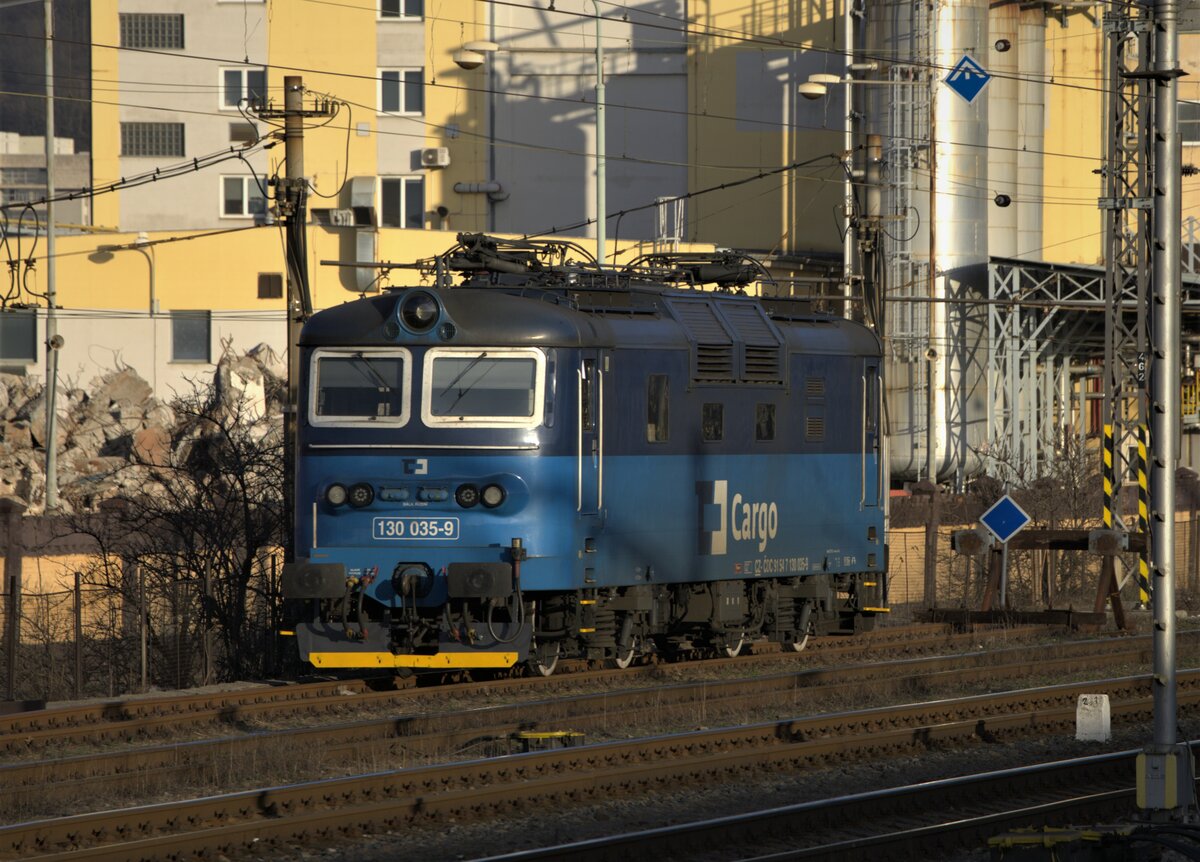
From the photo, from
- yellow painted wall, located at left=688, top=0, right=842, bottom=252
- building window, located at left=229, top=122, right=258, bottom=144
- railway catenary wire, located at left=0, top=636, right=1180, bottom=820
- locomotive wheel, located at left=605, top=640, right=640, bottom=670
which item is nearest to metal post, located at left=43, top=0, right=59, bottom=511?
building window, located at left=229, top=122, right=258, bottom=144

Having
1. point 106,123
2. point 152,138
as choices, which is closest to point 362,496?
point 152,138

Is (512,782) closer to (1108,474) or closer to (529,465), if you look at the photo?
(529,465)

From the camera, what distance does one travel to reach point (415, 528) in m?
16.5

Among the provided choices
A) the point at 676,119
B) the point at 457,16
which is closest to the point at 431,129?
the point at 457,16

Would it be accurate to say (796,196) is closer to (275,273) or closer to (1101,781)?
(275,273)

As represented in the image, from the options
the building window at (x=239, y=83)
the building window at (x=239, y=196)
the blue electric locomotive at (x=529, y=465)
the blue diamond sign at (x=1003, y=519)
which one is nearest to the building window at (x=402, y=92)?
the building window at (x=239, y=83)

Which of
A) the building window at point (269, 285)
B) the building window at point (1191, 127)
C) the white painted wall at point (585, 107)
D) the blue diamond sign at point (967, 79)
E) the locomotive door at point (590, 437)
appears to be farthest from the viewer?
the white painted wall at point (585, 107)

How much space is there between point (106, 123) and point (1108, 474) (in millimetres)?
36269

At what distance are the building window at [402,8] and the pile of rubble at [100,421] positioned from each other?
41.1 feet

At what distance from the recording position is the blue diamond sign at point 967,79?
4312 centimetres

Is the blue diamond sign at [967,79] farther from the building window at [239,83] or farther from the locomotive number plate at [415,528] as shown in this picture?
the locomotive number plate at [415,528]

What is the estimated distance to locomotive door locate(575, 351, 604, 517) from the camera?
16734 millimetres

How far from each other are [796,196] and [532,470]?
35.1 m

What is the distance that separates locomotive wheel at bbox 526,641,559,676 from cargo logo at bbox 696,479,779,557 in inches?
70.0
